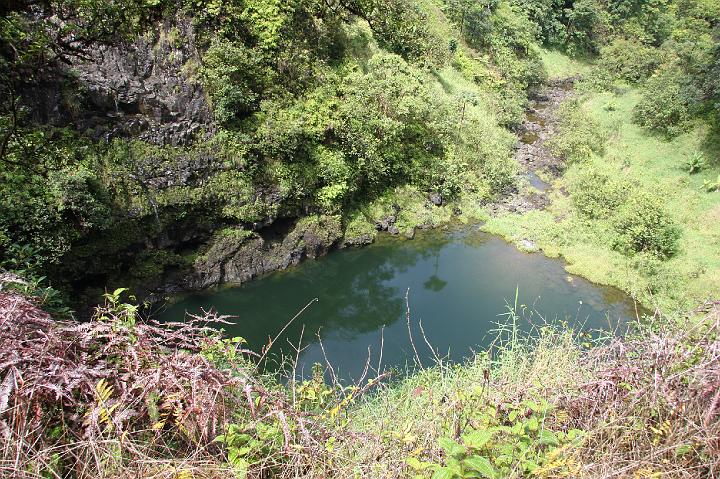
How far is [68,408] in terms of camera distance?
2867 millimetres

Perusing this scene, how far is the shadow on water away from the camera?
1227cm

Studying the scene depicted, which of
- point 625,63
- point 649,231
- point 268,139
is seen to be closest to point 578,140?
point 649,231

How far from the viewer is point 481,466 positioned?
2.48m

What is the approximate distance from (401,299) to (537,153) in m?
12.3

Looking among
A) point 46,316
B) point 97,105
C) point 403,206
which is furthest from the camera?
point 403,206

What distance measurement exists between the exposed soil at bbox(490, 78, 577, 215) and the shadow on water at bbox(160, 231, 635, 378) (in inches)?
118

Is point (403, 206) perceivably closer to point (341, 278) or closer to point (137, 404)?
point (341, 278)

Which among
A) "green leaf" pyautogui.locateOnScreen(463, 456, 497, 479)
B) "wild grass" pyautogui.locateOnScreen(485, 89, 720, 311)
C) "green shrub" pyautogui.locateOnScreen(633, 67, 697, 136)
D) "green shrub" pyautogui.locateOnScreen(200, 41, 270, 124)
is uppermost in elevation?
"green shrub" pyautogui.locateOnScreen(633, 67, 697, 136)

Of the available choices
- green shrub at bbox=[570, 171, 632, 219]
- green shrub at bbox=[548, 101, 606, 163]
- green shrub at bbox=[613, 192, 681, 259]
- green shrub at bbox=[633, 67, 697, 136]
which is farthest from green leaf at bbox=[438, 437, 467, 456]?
green shrub at bbox=[633, 67, 697, 136]

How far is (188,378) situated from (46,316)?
110 centimetres

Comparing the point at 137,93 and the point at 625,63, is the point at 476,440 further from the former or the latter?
the point at 625,63

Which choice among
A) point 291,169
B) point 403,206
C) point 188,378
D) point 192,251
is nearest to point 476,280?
point 403,206

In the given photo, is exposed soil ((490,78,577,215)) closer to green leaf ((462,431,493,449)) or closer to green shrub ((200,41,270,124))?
green shrub ((200,41,270,124))

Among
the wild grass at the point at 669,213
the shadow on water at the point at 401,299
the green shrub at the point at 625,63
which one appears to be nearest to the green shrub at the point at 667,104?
the wild grass at the point at 669,213
